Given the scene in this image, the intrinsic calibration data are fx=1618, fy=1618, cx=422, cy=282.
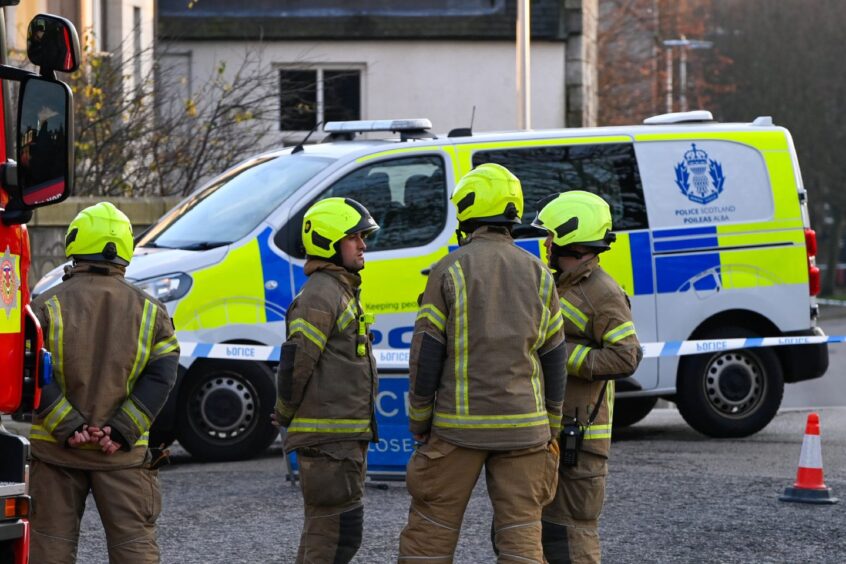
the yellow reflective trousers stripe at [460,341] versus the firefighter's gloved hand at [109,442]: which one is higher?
the yellow reflective trousers stripe at [460,341]

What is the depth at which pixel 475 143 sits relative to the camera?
11.2m

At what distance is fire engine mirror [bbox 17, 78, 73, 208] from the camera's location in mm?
4832

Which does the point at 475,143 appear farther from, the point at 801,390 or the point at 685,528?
the point at 801,390

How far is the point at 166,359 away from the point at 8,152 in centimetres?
119

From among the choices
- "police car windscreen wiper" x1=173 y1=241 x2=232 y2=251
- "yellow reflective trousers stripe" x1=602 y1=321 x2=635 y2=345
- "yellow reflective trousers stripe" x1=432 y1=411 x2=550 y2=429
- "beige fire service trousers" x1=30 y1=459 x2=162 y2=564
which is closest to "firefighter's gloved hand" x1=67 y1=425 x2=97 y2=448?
"beige fire service trousers" x1=30 y1=459 x2=162 y2=564

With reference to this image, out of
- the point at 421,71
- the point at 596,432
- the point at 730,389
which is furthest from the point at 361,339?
the point at 421,71

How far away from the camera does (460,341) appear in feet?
19.0

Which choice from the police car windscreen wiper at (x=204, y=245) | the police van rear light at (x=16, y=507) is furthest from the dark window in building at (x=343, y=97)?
the police van rear light at (x=16, y=507)

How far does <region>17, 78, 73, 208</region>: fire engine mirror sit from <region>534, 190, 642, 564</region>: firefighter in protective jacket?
2256 millimetres

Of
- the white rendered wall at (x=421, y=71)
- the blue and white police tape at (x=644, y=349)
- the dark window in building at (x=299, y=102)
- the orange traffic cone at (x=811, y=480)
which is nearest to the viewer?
the orange traffic cone at (x=811, y=480)

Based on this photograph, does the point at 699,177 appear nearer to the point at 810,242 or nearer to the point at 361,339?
the point at 810,242

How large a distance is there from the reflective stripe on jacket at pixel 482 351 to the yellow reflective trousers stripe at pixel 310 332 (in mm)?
603

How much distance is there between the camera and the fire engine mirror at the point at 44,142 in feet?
15.9

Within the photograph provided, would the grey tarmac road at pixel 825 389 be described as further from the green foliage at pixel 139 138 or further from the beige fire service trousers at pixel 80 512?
the beige fire service trousers at pixel 80 512
